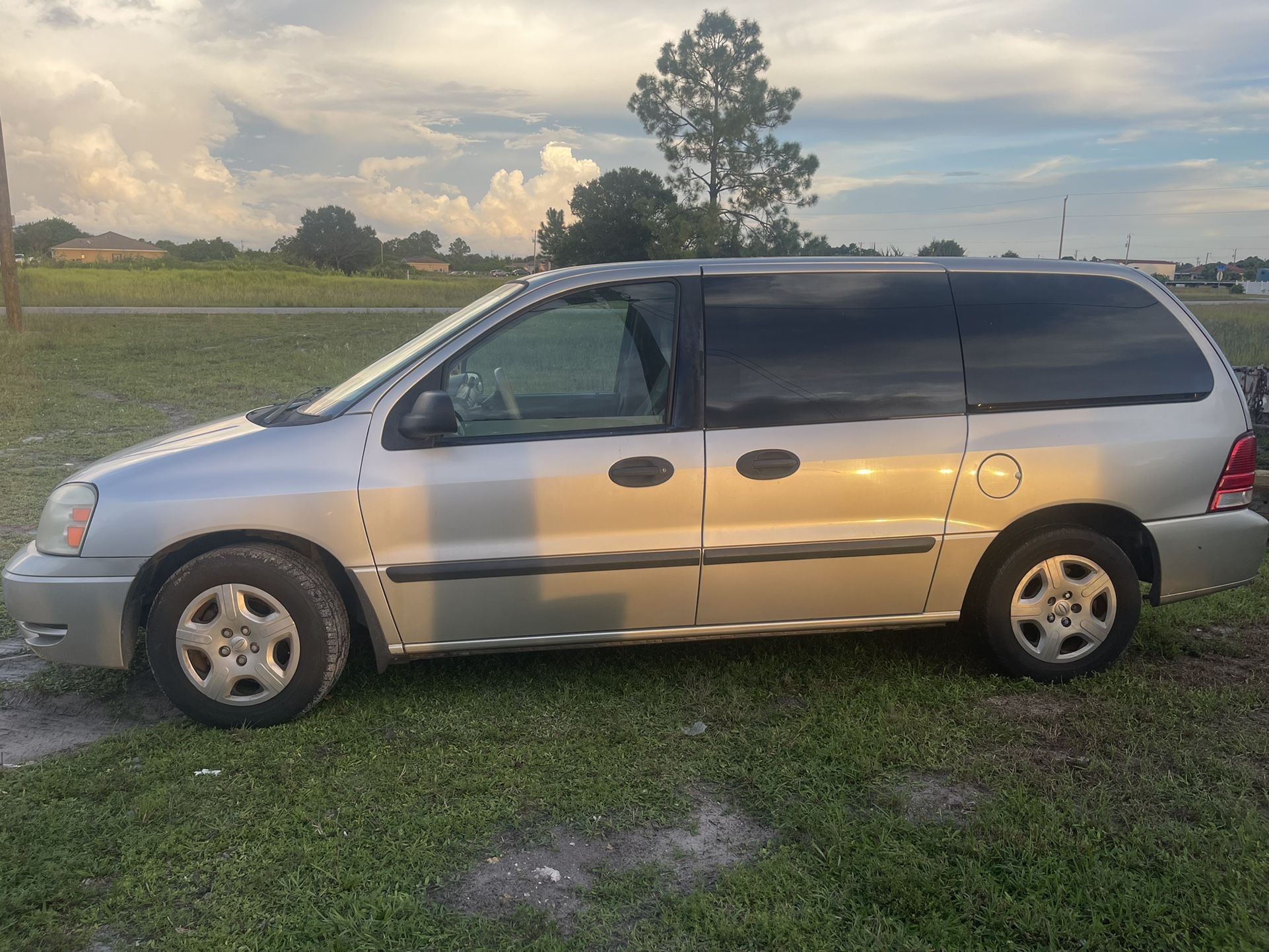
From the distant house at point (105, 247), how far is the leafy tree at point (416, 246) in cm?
2157

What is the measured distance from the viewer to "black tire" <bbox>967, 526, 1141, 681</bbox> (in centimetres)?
404

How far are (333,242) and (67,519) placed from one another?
78.9 meters

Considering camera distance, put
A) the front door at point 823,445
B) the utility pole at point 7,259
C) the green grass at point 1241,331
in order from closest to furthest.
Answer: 1. the front door at point 823,445
2. the green grass at point 1241,331
3. the utility pole at point 7,259

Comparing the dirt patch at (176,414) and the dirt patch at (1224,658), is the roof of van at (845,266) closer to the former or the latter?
the dirt patch at (1224,658)

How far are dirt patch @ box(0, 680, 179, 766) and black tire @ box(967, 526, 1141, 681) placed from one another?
344 centimetres

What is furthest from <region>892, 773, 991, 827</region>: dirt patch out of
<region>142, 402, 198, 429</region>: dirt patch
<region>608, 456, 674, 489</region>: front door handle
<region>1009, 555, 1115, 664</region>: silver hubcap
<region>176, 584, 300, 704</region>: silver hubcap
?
<region>142, 402, 198, 429</region>: dirt patch

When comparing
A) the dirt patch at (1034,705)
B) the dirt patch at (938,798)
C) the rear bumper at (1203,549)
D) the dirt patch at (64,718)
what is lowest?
the dirt patch at (64,718)

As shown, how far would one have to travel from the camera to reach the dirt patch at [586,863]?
8.93 ft

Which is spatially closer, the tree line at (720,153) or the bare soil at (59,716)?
the bare soil at (59,716)

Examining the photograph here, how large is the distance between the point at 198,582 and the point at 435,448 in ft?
3.37

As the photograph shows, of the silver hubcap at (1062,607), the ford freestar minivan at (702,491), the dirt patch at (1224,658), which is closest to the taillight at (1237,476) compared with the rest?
the ford freestar minivan at (702,491)

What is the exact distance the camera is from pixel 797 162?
33562 mm

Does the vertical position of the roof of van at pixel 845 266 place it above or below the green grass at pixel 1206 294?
below

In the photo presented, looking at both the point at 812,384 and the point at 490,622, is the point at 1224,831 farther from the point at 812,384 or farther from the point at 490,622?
the point at 490,622
